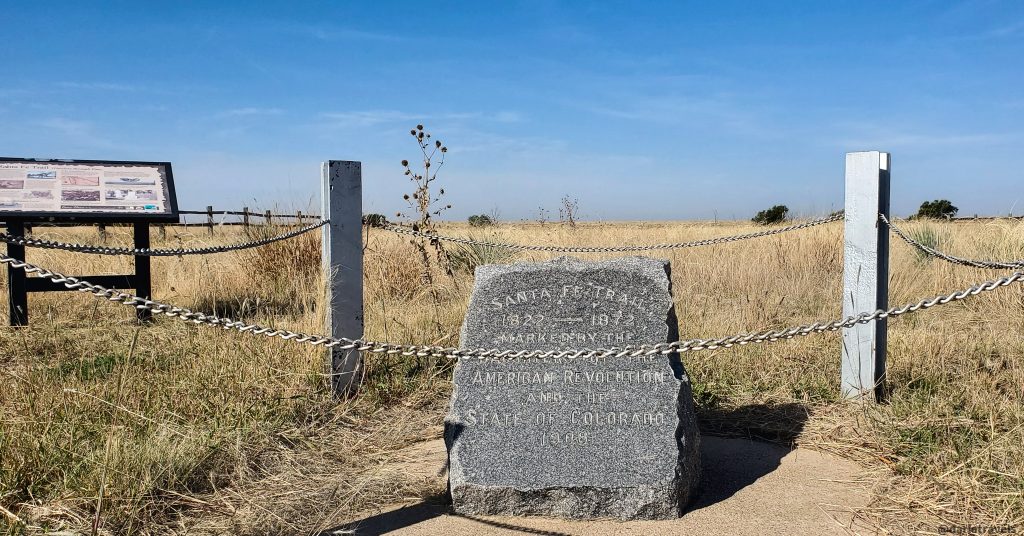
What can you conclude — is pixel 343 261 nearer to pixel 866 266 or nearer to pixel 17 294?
pixel 866 266

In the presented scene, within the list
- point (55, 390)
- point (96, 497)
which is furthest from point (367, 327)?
point (96, 497)

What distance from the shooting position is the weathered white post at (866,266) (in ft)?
14.8

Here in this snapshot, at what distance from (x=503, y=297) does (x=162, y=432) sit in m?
1.68

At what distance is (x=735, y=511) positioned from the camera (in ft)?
→ 11.0

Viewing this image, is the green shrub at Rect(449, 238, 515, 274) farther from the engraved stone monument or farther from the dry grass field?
the engraved stone monument

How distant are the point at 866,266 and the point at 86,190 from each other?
715cm

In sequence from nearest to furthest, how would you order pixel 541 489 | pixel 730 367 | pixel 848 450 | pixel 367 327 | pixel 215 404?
pixel 541 489 → pixel 848 450 → pixel 215 404 → pixel 730 367 → pixel 367 327

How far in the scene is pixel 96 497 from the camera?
2.96m

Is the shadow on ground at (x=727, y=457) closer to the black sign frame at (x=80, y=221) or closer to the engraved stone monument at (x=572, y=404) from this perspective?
the engraved stone monument at (x=572, y=404)

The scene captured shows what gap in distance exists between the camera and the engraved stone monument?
3.33 metres

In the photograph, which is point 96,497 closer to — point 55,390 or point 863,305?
point 55,390

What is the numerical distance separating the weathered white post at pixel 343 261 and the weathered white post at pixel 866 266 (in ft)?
9.78

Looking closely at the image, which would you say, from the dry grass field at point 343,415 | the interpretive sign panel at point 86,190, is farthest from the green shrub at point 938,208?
the interpretive sign panel at point 86,190

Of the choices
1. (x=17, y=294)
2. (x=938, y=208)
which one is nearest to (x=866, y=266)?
(x=17, y=294)
